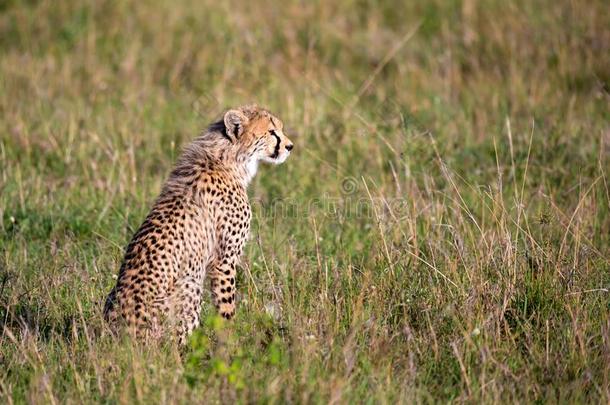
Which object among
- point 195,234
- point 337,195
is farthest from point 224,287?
point 337,195

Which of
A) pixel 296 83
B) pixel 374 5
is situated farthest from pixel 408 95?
pixel 374 5

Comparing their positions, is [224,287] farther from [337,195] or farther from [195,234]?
[337,195]

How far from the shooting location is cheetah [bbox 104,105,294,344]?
3852mm

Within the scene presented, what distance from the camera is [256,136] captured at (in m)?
4.65

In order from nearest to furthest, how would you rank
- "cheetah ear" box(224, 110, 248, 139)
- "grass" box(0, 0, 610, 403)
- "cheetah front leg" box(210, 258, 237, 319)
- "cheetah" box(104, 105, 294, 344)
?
"grass" box(0, 0, 610, 403) → "cheetah" box(104, 105, 294, 344) → "cheetah front leg" box(210, 258, 237, 319) → "cheetah ear" box(224, 110, 248, 139)

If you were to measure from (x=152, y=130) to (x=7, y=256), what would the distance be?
199 cm

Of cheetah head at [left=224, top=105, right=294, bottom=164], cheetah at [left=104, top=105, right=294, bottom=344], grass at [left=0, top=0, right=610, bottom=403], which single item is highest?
cheetah head at [left=224, top=105, right=294, bottom=164]

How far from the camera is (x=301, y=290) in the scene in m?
4.25

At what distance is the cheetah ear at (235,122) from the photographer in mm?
4574

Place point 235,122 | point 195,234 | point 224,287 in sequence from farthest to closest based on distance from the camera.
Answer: point 235,122
point 224,287
point 195,234

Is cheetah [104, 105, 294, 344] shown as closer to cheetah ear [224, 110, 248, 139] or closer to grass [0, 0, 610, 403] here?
cheetah ear [224, 110, 248, 139]

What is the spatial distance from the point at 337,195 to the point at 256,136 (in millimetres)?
1215

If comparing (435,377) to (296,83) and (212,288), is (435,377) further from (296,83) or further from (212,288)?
(296,83)

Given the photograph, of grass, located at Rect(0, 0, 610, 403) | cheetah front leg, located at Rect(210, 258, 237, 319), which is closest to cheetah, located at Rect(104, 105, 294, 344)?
cheetah front leg, located at Rect(210, 258, 237, 319)
